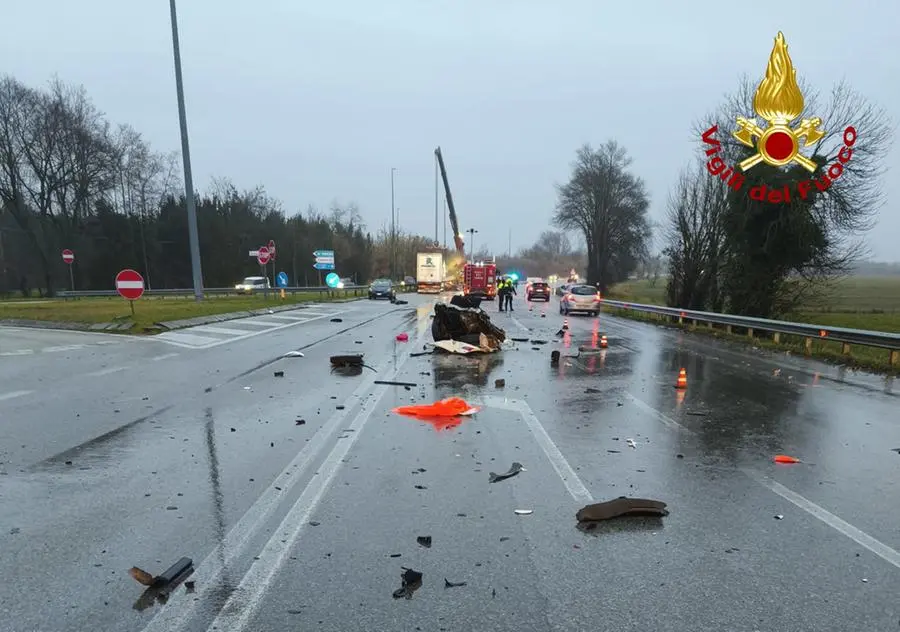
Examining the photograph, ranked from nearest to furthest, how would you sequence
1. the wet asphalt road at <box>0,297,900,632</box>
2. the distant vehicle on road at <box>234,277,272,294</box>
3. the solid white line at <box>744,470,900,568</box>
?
the wet asphalt road at <box>0,297,900,632</box>
the solid white line at <box>744,470,900,568</box>
the distant vehicle on road at <box>234,277,272,294</box>

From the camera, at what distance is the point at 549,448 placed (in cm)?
579

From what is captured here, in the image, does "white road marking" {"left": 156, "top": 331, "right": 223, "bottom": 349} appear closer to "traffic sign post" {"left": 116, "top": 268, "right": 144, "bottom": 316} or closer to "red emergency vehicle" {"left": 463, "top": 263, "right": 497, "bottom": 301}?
"traffic sign post" {"left": 116, "top": 268, "right": 144, "bottom": 316}

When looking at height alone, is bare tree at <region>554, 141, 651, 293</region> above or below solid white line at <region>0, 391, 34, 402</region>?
above

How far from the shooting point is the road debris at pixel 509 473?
4848 millimetres

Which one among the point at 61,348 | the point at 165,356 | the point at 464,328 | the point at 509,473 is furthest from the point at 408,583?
the point at 61,348

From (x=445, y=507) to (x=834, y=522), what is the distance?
2.91 metres

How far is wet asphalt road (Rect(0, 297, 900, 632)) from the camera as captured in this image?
2.94 m

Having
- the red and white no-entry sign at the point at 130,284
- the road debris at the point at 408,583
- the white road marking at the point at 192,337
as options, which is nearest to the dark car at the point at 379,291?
the white road marking at the point at 192,337

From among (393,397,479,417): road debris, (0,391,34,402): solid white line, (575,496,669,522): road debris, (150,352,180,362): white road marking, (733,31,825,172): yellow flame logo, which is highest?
(733,31,825,172): yellow flame logo

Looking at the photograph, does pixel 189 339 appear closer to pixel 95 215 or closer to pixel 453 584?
pixel 453 584

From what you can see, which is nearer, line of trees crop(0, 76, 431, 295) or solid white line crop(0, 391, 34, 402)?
solid white line crop(0, 391, 34, 402)

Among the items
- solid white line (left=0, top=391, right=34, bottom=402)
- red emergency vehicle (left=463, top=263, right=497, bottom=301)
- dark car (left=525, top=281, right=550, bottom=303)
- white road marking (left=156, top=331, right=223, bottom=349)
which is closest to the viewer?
solid white line (left=0, top=391, right=34, bottom=402)

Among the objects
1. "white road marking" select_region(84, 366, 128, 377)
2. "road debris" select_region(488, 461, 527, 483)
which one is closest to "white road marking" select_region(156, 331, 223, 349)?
"white road marking" select_region(84, 366, 128, 377)

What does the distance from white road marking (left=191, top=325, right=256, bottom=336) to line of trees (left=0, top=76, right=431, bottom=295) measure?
1496 inches
